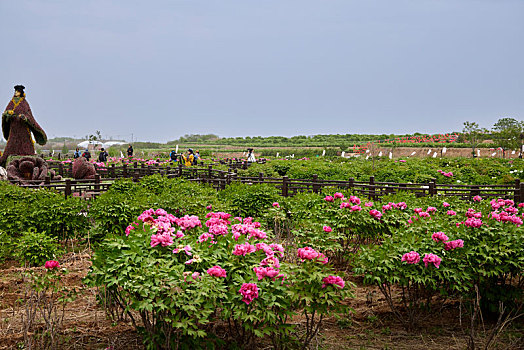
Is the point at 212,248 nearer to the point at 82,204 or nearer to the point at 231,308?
the point at 231,308

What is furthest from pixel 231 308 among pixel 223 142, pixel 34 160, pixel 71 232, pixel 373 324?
pixel 223 142

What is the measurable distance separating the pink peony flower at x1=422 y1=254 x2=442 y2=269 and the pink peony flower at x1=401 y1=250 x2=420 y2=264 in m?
0.08

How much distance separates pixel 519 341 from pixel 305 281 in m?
2.53

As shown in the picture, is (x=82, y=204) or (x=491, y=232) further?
(x=82, y=204)

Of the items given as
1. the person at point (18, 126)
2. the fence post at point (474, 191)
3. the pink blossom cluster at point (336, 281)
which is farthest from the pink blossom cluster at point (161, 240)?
the person at point (18, 126)

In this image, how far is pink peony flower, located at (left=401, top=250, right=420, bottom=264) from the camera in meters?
4.19

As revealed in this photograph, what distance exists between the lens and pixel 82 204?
7535 millimetres

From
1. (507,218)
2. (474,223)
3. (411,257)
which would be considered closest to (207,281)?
(411,257)

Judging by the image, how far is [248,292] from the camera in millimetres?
3182

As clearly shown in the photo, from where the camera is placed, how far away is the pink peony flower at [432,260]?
416cm

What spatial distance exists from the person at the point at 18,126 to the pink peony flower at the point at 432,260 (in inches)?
586

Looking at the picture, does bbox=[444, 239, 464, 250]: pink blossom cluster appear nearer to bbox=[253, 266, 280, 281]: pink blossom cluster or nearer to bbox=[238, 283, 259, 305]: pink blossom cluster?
bbox=[253, 266, 280, 281]: pink blossom cluster

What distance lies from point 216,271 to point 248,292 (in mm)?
321

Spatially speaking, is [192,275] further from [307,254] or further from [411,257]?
[411,257]
